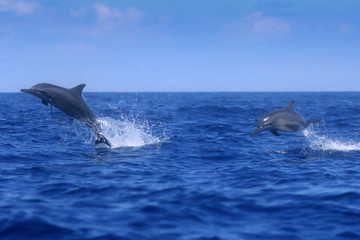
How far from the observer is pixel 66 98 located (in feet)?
41.5

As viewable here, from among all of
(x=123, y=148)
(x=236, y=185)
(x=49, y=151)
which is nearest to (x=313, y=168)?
(x=236, y=185)

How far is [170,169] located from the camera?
35.9 feet

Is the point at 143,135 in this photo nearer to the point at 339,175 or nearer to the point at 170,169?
the point at 170,169

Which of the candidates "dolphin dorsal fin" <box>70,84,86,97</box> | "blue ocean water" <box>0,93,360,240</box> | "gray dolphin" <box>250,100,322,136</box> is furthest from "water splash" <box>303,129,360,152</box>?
"dolphin dorsal fin" <box>70,84,86,97</box>

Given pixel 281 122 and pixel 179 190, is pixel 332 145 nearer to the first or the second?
pixel 281 122

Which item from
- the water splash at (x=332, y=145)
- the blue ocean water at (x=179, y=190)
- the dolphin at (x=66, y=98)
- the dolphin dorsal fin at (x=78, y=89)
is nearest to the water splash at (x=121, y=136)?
the blue ocean water at (x=179, y=190)

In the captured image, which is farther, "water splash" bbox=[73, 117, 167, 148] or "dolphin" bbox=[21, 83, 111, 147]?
"water splash" bbox=[73, 117, 167, 148]

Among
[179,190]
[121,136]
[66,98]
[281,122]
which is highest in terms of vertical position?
[66,98]

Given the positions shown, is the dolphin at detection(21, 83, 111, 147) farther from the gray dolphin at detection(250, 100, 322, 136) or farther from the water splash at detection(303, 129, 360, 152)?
the water splash at detection(303, 129, 360, 152)

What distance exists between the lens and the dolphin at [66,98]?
12461 millimetres

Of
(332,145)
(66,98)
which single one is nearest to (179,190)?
(66,98)

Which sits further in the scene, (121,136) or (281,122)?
(121,136)

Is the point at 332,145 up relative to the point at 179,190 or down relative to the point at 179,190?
up

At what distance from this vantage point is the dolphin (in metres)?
12.5
